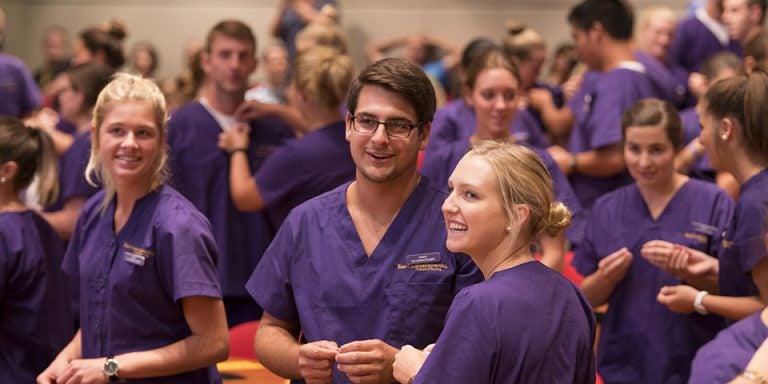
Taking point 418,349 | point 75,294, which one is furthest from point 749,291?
point 75,294

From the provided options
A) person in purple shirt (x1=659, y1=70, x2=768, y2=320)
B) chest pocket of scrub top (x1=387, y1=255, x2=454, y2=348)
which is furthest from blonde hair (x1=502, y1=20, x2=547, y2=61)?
chest pocket of scrub top (x1=387, y1=255, x2=454, y2=348)

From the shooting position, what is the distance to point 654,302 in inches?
161

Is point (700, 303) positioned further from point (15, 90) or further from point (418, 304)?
point (15, 90)

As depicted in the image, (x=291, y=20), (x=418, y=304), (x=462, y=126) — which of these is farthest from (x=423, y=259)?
(x=291, y=20)

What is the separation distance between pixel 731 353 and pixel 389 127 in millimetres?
1023

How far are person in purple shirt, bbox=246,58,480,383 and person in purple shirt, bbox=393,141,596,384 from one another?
227 millimetres

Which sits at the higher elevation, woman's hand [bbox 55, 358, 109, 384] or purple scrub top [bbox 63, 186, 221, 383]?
purple scrub top [bbox 63, 186, 221, 383]

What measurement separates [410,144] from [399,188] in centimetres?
13

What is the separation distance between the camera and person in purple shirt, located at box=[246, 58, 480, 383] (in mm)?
2951

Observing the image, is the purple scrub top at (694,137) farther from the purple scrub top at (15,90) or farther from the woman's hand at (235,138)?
the purple scrub top at (15,90)

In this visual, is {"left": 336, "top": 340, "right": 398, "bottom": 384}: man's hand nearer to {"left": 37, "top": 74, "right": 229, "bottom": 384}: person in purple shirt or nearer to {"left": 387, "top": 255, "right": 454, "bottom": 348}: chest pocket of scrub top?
{"left": 387, "top": 255, "right": 454, "bottom": 348}: chest pocket of scrub top

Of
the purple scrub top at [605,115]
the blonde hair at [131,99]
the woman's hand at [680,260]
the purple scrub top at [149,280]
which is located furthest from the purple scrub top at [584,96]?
the purple scrub top at [149,280]

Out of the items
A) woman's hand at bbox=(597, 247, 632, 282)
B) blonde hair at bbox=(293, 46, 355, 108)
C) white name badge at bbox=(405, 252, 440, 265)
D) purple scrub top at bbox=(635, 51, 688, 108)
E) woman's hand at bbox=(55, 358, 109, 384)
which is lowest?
woman's hand at bbox=(55, 358, 109, 384)

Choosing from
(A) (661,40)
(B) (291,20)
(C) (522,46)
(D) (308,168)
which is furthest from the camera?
(B) (291,20)
